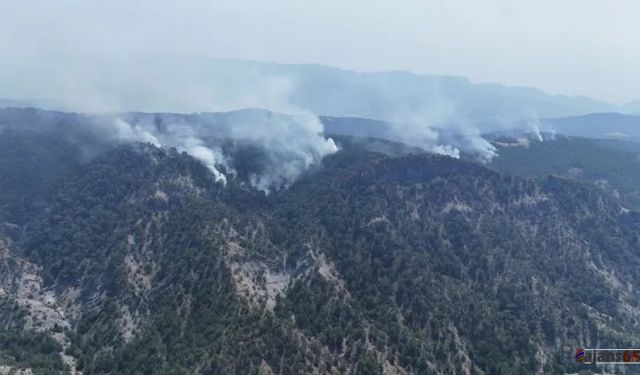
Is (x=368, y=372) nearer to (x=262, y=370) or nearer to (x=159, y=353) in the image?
(x=262, y=370)

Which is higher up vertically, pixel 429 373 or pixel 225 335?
pixel 225 335

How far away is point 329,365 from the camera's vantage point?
196 metres

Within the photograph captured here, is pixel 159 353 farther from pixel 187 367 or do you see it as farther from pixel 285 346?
pixel 285 346

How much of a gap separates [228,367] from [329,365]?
34.0 m

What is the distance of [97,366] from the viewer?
644ft

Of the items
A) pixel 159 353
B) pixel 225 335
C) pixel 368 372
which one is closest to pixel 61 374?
pixel 159 353

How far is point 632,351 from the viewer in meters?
196

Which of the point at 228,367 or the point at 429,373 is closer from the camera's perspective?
the point at 228,367

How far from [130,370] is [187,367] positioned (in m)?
19.8

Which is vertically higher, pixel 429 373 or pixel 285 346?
pixel 285 346

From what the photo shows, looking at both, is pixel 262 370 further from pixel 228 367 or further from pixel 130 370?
pixel 130 370

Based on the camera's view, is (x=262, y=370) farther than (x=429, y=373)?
No

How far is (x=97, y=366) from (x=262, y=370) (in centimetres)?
5745

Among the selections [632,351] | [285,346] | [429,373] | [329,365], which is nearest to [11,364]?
[285,346]
